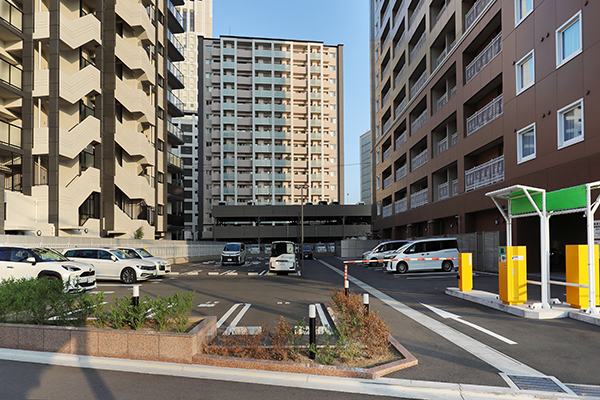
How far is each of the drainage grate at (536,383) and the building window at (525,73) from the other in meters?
18.6

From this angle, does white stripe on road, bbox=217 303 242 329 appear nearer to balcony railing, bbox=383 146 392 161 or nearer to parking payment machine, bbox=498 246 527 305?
parking payment machine, bbox=498 246 527 305

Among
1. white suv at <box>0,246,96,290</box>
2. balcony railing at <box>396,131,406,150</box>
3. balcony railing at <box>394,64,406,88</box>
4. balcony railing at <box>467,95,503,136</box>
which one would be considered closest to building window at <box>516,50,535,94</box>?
balcony railing at <box>467,95,503,136</box>

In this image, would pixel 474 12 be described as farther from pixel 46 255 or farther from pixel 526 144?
pixel 46 255

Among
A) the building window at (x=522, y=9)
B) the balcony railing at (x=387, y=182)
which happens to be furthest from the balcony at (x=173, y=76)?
the building window at (x=522, y=9)

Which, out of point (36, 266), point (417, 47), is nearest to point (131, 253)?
point (36, 266)

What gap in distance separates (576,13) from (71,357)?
20.7 m

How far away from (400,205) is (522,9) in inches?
1101

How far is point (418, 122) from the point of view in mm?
41844

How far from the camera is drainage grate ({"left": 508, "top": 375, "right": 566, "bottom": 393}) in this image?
5.96 metres

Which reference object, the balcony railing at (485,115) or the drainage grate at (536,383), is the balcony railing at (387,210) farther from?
the drainage grate at (536,383)

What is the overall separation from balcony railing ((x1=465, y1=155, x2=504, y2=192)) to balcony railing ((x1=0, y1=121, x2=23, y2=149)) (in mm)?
28176

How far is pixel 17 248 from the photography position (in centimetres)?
1617

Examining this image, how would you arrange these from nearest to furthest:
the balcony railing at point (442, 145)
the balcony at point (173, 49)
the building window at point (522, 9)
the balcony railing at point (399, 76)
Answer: the building window at point (522, 9)
the balcony railing at point (442, 145)
the balcony railing at point (399, 76)
the balcony at point (173, 49)

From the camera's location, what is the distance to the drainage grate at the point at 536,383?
5.96 m
